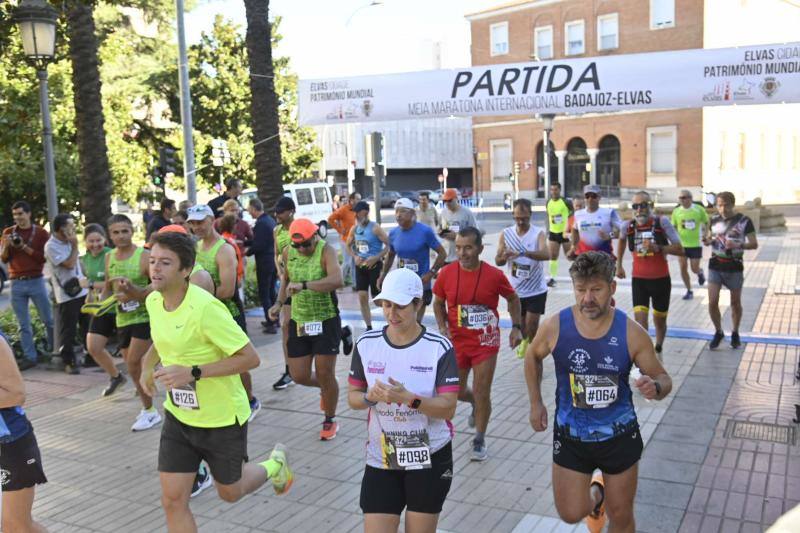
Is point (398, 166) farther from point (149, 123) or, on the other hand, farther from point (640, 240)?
point (640, 240)

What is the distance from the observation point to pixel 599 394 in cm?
386

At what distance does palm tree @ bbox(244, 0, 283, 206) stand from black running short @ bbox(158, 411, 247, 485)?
32.9 ft

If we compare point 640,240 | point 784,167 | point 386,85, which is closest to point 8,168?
point 386,85

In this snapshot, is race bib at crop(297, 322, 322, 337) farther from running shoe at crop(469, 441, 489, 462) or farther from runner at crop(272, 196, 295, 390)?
running shoe at crop(469, 441, 489, 462)

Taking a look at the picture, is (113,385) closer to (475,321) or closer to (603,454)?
(475,321)

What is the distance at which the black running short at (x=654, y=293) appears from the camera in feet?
27.8

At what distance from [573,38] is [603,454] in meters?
52.3

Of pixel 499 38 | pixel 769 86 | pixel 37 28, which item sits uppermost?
pixel 499 38

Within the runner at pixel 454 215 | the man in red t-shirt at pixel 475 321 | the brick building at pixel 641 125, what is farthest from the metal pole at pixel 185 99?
the brick building at pixel 641 125

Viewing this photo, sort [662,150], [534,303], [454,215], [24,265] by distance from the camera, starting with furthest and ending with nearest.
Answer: [662,150] → [454,215] → [24,265] → [534,303]

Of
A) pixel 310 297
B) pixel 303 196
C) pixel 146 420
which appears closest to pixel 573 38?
pixel 303 196

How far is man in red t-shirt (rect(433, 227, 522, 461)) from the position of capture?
5.85 m

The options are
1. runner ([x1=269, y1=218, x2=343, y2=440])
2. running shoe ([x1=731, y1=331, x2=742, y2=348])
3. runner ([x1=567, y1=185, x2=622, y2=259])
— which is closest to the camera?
runner ([x1=269, y1=218, x2=343, y2=440])

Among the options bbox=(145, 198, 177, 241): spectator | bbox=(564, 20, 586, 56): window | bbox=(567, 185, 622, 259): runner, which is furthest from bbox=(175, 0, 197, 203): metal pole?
bbox=(564, 20, 586, 56): window
